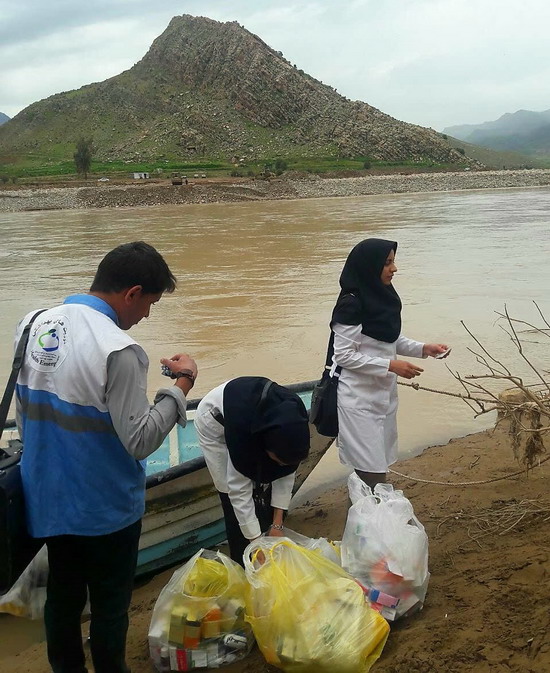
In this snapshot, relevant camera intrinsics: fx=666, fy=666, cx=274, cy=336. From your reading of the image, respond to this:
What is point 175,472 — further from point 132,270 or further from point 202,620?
point 132,270

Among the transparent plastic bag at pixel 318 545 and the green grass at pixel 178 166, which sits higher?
the green grass at pixel 178 166

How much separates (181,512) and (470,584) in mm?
1507

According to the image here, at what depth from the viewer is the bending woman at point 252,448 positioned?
244cm

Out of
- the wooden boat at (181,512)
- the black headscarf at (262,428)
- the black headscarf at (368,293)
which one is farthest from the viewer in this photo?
the wooden boat at (181,512)

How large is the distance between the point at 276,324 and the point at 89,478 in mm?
7976

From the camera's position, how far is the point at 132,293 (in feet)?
6.66

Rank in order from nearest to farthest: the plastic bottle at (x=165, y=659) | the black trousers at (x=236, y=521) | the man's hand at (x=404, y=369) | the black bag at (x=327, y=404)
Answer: the plastic bottle at (x=165, y=659)
the black trousers at (x=236, y=521)
the man's hand at (x=404, y=369)
the black bag at (x=327, y=404)

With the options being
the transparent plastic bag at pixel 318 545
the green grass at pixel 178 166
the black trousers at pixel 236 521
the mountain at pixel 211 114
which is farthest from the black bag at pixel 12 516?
the mountain at pixel 211 114

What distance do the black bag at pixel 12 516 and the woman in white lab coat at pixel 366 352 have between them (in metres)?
1.54

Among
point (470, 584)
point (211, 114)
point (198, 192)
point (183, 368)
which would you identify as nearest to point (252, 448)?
point (183, 368)

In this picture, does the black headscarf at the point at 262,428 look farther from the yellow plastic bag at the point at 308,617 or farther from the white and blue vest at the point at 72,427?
the white and blue vest at the point at 72,427

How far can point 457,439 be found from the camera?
5395 mm

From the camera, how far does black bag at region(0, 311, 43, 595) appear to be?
6.36 ft

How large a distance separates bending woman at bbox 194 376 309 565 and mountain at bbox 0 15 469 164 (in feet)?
266
